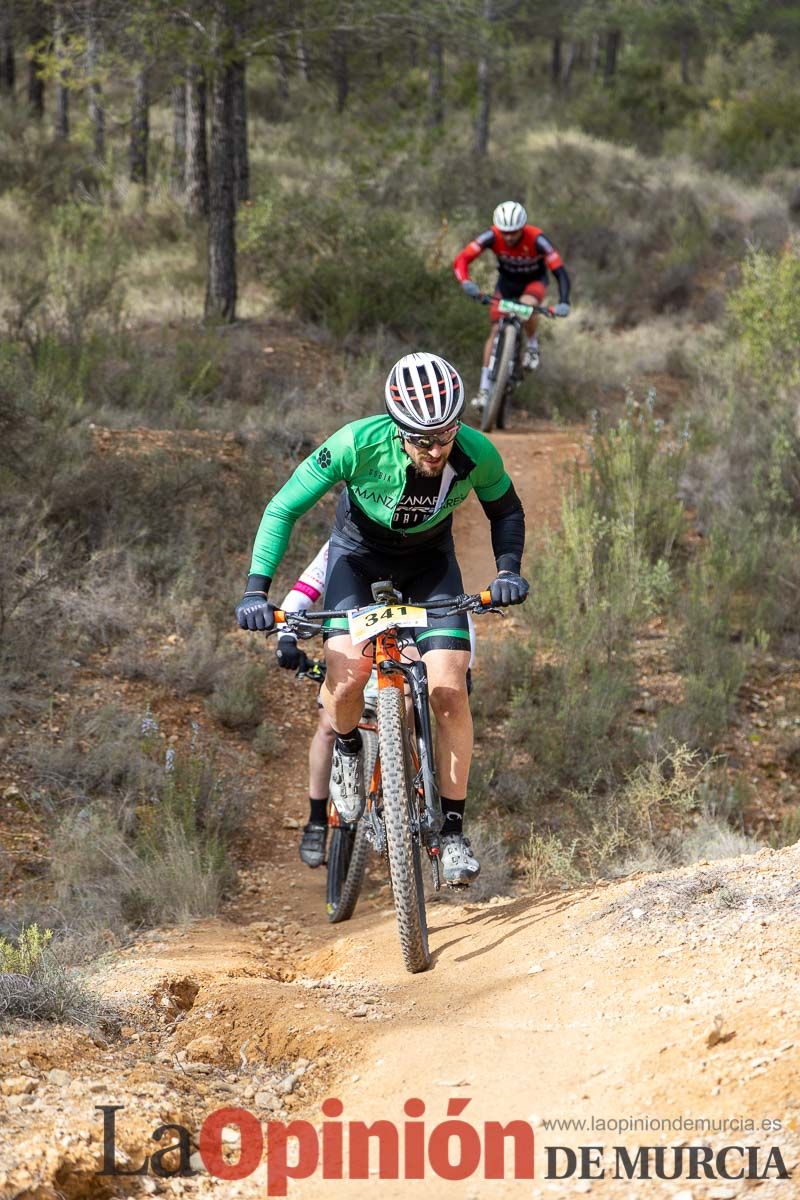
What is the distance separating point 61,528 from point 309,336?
5.40 m

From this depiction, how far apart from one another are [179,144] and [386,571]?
1748cm

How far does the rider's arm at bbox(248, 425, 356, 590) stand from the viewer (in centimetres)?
471

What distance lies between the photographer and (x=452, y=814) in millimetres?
4816

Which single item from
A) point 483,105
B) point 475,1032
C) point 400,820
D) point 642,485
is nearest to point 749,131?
point 483,105

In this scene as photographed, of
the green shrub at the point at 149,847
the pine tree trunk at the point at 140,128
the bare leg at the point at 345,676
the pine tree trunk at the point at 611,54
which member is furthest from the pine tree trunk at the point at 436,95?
the bare leg at the point at 345,676

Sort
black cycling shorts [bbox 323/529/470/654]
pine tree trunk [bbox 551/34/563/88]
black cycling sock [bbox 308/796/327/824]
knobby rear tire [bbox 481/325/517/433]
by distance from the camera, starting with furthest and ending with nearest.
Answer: pine tree trunk [bbox 551/34/563/88], knobby rear tire [bbox 481/325/517/433], black cycling sock [bbox 308/796/327/824], black cycling shorts [bbox 323/529/470/654]

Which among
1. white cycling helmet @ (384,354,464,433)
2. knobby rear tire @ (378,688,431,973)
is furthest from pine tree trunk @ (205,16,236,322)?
knobby rear tire @ (378,688,431,973)

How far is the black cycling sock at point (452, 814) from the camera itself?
4809mm

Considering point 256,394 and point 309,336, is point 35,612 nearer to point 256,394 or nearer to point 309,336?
point 256,394

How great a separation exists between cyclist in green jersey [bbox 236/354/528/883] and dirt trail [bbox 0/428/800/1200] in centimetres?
54

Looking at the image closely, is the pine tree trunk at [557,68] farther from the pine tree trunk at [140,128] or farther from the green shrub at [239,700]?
the green shrub at [239,700]

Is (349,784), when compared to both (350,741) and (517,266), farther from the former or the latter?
(517,266)

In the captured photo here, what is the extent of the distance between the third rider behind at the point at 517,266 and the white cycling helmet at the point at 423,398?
660 cm

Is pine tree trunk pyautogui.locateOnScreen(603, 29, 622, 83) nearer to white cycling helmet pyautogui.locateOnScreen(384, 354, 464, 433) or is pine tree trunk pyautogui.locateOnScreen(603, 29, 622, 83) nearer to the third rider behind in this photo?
the third rider behind
